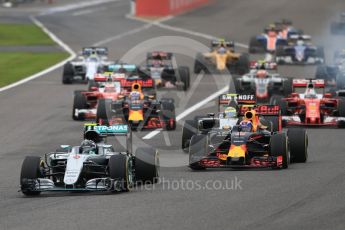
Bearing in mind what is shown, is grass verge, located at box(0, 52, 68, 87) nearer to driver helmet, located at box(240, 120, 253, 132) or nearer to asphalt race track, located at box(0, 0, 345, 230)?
asphalt race track, located at box(0, 0, 345, 230)

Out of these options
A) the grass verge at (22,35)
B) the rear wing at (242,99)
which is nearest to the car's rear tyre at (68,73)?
the rear wing at (242,99)

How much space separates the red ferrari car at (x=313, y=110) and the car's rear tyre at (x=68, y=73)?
14.9 m

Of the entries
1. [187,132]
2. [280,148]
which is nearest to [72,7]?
[187,132]

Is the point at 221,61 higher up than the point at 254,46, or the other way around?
the point at 254,46

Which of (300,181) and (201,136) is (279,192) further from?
(201,136)

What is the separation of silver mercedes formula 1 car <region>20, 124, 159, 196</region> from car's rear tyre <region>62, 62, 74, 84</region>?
23.4 m

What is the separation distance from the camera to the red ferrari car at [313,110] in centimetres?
3338

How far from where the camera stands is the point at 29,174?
70.8 feet

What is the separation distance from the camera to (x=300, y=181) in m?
22.9

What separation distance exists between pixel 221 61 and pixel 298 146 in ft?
87.2

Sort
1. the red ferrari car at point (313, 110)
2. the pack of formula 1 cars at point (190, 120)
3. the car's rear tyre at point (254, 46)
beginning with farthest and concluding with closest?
1. the car's rear tyre at point (254, 46)
2. the red ferrari car at point (313, 110)
3. the pack of formula 1 cars at point (190, 120)

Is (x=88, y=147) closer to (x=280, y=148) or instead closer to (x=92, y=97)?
(x=280, y=148)

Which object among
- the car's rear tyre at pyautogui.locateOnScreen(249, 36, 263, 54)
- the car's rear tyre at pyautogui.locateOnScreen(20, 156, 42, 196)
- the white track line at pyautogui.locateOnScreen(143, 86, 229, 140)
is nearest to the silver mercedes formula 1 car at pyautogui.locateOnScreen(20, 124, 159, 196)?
the car's rear tyre at pyautogui.locateOnScreen(20, 156, 42, 196)

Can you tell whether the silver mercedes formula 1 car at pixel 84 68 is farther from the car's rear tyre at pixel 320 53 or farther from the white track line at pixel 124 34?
the white track line at pixel 124 34
